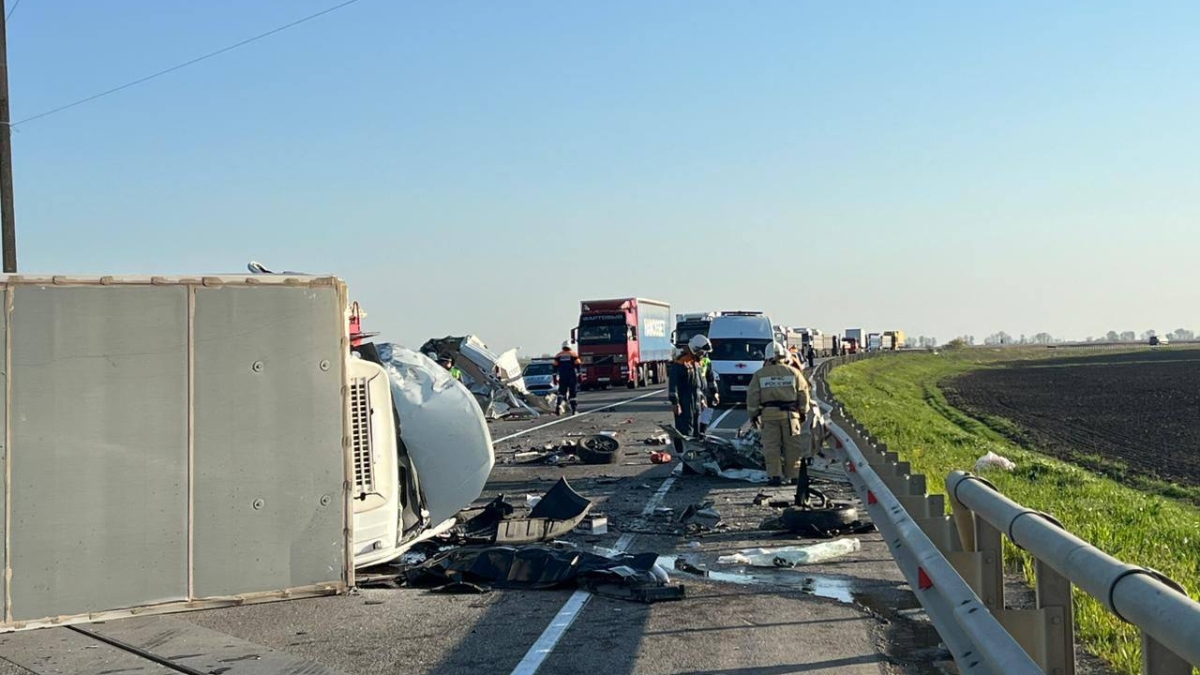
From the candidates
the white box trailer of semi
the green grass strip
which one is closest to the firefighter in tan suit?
the green grass strip

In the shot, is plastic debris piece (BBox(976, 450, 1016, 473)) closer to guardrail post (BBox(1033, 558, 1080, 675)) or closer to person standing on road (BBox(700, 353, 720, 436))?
person standing on road (BBox(700, 353, 720, 436))

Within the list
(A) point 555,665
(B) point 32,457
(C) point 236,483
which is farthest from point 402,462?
(A) point 555,665

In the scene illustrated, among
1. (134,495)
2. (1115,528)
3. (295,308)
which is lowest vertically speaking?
(1115,528)

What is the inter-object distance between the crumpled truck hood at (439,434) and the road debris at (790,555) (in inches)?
83.4

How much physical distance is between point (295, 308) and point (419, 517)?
2.39m

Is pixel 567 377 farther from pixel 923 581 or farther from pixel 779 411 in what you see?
pixel 923 581

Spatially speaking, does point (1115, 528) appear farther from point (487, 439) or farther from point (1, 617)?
point (1, 617)

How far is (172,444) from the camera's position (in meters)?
7.88

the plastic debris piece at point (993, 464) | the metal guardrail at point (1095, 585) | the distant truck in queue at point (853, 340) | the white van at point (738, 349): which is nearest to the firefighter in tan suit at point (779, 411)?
the plastic debris piece at point (993, 464)

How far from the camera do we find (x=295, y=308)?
8227 mm

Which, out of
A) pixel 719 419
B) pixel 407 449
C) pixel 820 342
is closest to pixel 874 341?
pixel 820 342

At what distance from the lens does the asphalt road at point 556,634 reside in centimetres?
654

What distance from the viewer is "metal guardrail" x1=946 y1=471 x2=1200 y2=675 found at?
2865 millimetres

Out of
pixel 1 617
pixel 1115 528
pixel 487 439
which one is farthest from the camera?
pixel 1115 528
